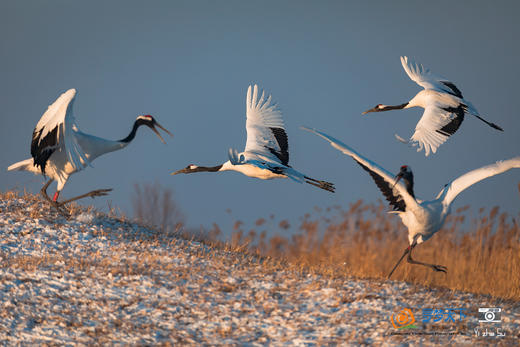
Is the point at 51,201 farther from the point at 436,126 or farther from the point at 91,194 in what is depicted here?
the point at 436,126

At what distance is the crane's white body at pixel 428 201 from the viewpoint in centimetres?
671

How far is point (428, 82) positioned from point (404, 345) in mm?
4439

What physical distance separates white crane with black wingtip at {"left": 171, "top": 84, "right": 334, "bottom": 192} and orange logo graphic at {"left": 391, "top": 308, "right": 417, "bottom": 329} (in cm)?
286

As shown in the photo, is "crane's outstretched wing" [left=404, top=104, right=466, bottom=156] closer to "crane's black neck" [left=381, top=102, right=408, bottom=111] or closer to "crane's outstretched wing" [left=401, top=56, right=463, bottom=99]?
"crane's outstretched wing" [left=401, top=56, right=463, bottom=99]

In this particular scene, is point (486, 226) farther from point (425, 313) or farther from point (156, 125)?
point (156, 125)

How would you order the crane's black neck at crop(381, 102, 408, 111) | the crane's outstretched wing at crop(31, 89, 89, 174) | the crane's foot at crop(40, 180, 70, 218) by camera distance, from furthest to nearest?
the crane's black neck at crop(381, 102, 408, 111) < the crane's foot at crop(40, 180, 70, 218) < the crane's outstretched wing at crop(31, 89, 89, 174)

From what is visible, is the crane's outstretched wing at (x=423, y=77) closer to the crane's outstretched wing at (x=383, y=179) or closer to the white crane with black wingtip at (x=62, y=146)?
the crane's outstretched wing at (x=383, y=179)

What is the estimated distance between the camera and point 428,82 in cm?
835

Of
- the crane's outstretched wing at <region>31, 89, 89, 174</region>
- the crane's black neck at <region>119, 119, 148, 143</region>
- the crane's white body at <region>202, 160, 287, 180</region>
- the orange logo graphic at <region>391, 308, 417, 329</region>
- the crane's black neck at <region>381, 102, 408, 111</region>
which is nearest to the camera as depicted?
the orange logo graphic at <region>391, 308, 417, 329</region>

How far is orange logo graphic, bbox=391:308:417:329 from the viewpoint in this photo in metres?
5.50

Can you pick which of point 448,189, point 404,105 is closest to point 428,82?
point 404,105

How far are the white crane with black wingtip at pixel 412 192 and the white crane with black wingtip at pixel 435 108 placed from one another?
33.1 inches

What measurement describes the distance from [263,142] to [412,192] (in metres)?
2.62

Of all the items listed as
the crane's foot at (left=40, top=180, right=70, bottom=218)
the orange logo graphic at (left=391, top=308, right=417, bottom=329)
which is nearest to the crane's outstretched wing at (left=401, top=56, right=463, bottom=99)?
the orange logo graphic at (left=391, top=308, right=417, bottom=329)
